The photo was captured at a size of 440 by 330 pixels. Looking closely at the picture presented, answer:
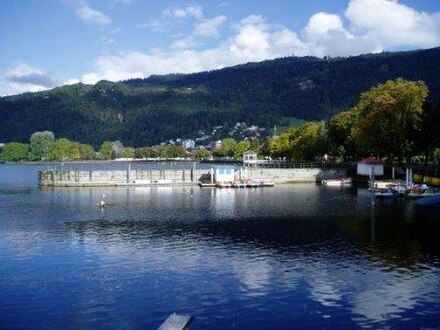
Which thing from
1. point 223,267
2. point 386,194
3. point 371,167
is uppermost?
point 371,167

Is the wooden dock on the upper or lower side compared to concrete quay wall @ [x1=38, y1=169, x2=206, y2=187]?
lower

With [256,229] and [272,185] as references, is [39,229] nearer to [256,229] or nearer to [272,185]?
[256,229]

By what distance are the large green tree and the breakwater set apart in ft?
60.4

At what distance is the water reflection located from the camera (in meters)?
31.8

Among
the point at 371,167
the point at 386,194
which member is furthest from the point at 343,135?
the point at 386,194

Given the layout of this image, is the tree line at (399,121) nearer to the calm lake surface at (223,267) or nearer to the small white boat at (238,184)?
the small white boat at (238,184)

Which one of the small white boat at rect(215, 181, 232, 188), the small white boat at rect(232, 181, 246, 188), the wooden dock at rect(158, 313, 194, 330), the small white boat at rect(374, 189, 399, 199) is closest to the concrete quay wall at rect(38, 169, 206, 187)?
the small white boat at rect(215, 181, 232, 188)

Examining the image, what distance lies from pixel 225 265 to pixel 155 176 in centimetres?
8882

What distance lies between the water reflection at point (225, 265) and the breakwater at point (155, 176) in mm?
44238

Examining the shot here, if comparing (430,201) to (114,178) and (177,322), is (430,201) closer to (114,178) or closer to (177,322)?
(177,322)

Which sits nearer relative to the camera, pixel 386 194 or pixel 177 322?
pixel 177 322

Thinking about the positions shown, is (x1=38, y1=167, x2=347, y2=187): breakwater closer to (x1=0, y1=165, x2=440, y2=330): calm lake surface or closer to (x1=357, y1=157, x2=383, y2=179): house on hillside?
(x1=357, y1=157, x2=383, y2=179): house on hillside

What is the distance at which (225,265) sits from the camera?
42906 mm

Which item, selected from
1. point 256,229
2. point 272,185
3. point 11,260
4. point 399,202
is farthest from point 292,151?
point 11,260
